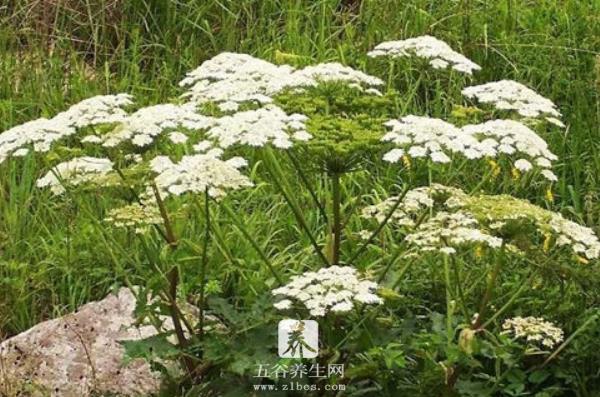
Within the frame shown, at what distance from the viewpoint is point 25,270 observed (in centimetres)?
354

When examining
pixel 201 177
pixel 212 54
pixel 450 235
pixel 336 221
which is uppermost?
pixel 201 177

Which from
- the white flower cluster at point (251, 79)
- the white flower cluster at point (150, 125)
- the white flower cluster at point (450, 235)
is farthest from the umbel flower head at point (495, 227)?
the white flower cluster at point (150, 125)

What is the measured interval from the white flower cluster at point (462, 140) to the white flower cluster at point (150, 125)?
469 mm

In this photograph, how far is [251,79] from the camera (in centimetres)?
271

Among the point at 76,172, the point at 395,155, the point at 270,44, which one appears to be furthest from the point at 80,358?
the point at 270,44

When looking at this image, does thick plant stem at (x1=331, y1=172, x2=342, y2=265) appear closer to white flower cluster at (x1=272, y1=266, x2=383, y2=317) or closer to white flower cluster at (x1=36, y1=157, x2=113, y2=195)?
white flower cluster at (x1=272, y1=266, x2=383, y2=317)

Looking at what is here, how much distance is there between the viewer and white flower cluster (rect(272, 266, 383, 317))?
2.24 m

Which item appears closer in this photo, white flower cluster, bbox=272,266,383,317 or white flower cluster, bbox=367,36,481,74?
white flower cluster, bbox=272,266,383,317

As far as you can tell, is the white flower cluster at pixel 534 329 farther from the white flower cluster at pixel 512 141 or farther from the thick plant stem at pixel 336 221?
the thick plant stem at pixel 336 221

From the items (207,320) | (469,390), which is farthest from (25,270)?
(469,390)

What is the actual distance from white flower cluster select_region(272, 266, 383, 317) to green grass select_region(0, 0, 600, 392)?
79cm

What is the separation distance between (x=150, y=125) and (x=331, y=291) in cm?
62

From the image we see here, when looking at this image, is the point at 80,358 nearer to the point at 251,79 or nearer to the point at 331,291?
the point at 251,79

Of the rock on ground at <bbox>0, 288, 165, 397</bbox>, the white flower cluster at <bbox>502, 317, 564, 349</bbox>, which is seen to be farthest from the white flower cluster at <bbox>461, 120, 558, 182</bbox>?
the rock on ground at <bbox>0, 288, 165, 397</bbox>
